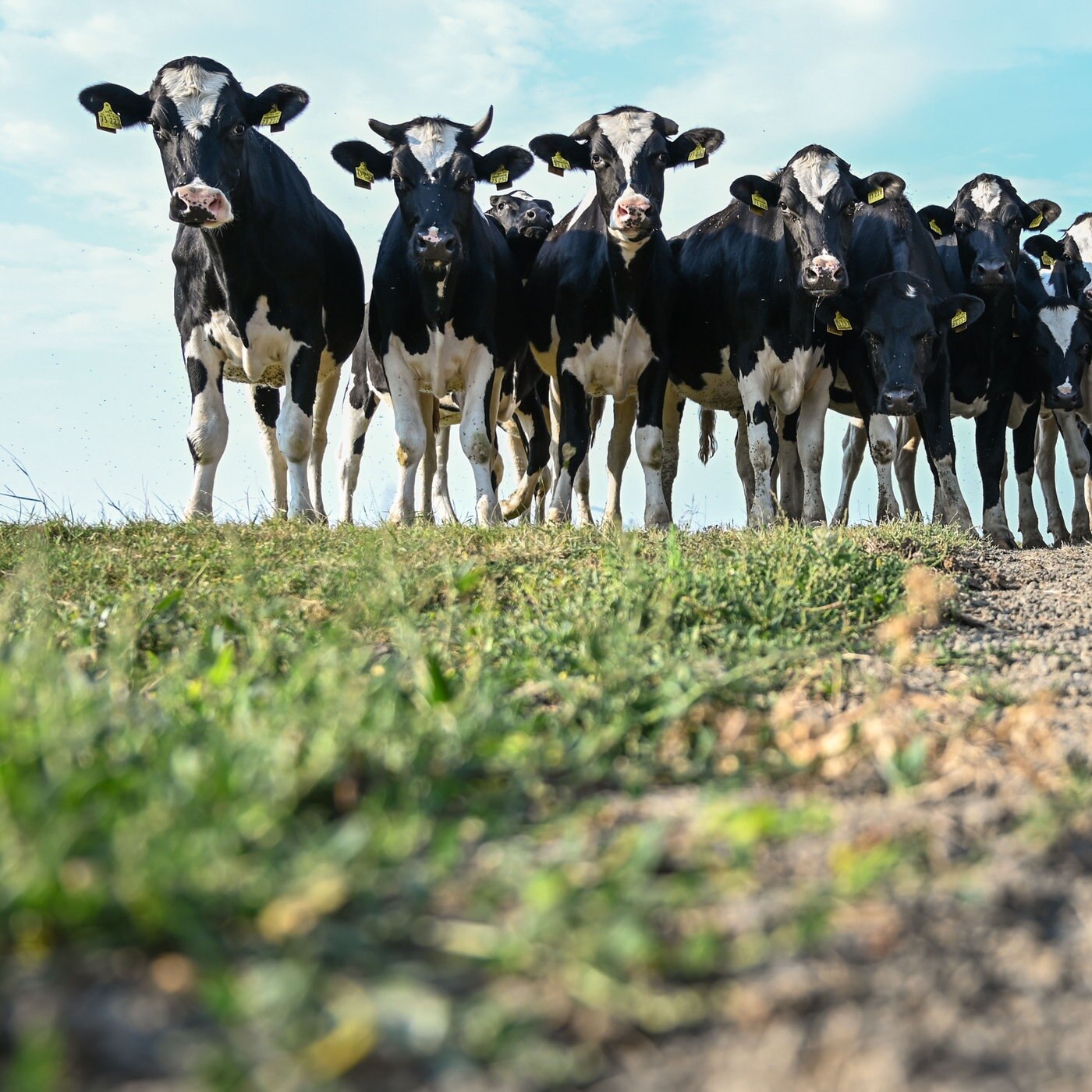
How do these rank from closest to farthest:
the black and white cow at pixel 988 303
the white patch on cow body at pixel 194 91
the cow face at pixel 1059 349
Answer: the white patch on cow body at pixel 194 91 < the black and white cow at pixel 988 303 < the cow face at pixel 1059 349

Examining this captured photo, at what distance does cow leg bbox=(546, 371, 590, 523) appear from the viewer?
1123 centimetres

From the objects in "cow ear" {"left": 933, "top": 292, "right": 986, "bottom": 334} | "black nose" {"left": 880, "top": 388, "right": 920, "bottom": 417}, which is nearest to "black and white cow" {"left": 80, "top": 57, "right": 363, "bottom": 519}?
"black nose" {"left": 880, "top": 388, "right": 920, "bottom": 417}

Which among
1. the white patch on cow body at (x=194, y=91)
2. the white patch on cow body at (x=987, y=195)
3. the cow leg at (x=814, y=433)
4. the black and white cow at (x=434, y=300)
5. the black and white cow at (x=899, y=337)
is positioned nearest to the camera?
the white patch on cow body at (x=194, y=91)

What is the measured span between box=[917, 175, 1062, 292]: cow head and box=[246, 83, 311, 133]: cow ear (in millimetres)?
6738

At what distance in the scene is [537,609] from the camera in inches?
222

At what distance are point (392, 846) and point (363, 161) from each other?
374 inches

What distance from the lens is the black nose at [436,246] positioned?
9953mm

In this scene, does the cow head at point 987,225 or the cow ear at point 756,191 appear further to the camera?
the cow head at point 987,225

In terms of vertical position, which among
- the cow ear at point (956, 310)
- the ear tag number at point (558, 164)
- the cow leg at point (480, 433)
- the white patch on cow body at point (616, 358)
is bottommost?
the cow leg at point (480, 433)

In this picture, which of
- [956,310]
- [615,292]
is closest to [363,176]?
[615,292]

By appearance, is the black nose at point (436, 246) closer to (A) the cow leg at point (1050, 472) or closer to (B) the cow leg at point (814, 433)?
(B) the cow leg at point (814, 433)

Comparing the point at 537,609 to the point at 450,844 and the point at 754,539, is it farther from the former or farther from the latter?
the point at 450,844

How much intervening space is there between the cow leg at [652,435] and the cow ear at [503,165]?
1.91m

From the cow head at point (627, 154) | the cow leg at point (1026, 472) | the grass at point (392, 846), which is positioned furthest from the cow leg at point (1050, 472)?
the grass at point (392, 846)
